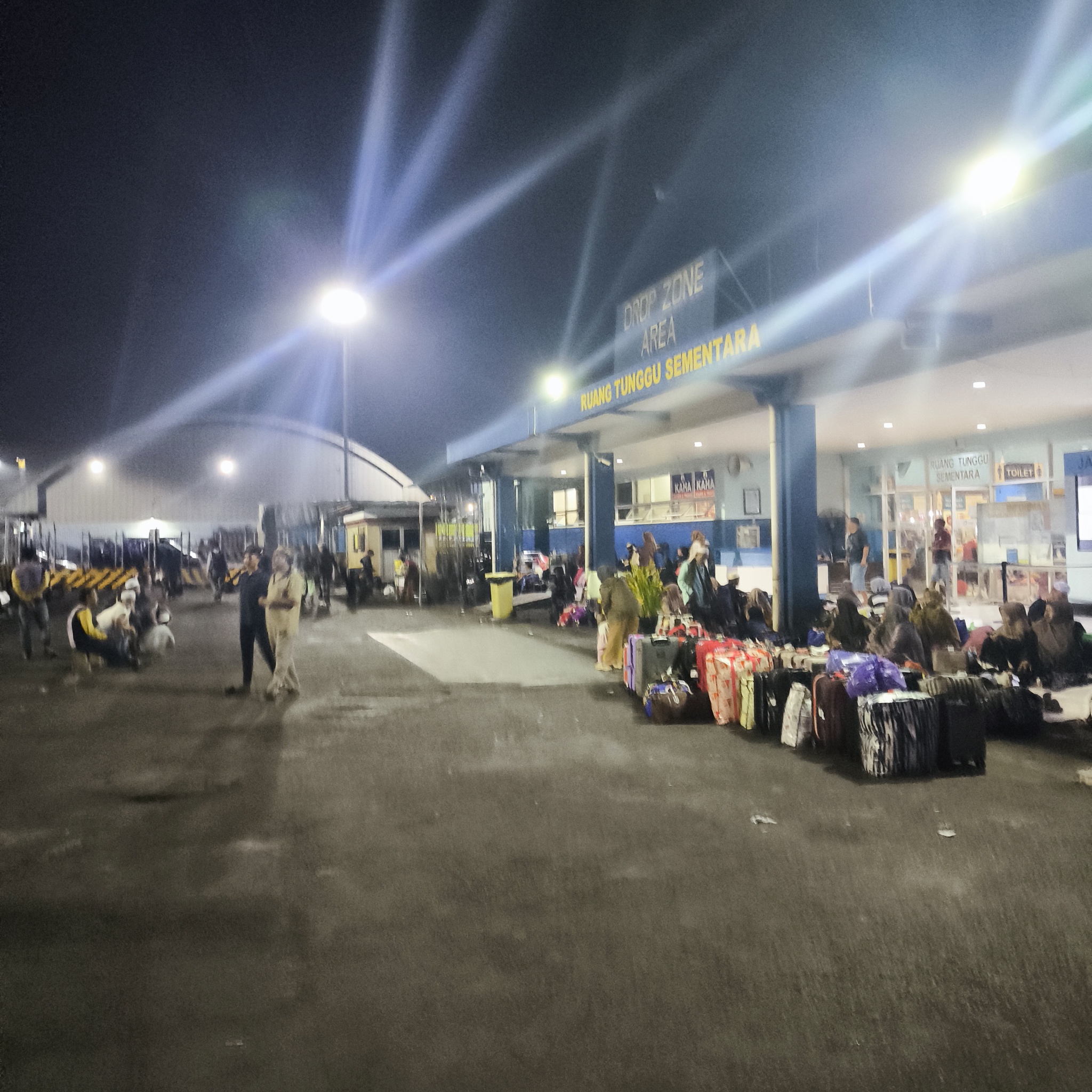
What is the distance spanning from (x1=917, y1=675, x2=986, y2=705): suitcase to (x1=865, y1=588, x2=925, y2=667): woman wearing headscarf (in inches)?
36.6

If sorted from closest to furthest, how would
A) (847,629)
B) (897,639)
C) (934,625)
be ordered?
(897,639) < (934,625) < (847,629)

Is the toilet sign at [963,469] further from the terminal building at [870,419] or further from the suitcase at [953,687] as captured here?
the suitcase at [953,687]

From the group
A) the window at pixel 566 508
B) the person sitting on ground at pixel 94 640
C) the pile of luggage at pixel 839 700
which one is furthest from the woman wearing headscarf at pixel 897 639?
the window at pixel 566 508

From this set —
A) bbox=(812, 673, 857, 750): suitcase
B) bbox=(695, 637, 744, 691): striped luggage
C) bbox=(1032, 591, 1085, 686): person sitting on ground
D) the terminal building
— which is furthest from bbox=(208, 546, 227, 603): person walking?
bbox=(1032, 591, 1085, 686): person sitting on ground

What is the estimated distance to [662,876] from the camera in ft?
14.8

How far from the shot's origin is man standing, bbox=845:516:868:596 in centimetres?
1725

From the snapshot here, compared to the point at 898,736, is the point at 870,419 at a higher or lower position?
higher

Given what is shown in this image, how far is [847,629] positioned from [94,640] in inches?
408

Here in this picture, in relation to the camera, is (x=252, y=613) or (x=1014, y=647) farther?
(x=252, y=613)

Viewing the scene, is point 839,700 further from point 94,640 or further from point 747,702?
point 94,640

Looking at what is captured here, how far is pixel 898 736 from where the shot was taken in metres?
6.38

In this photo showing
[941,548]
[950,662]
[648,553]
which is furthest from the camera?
[648,553]

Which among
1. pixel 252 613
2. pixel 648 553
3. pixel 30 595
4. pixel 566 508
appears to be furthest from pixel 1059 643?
pixel 566 508

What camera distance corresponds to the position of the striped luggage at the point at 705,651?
862 centimetres
